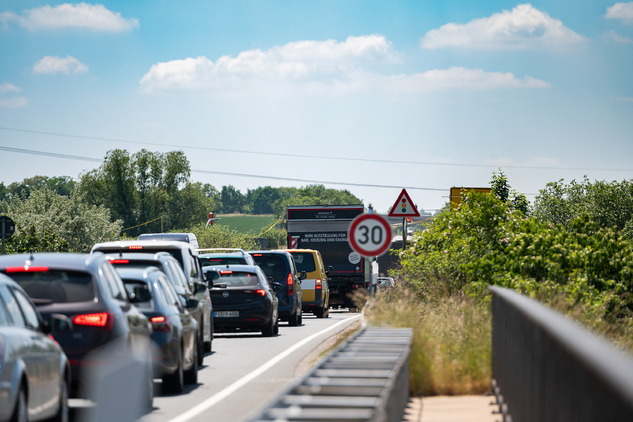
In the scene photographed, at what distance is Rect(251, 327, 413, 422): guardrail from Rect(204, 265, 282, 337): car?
12432 millimetres

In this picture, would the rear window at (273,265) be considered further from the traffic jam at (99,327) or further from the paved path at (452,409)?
the paved path at (452,409)

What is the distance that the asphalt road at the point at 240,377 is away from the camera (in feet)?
41.2

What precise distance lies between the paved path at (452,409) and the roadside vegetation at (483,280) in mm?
520

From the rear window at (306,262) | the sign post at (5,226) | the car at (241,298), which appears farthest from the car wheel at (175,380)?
the rear window at (306,262)

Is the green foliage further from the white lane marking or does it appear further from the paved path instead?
the paved path

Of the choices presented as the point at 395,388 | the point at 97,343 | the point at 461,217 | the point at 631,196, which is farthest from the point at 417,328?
the point at 631,196

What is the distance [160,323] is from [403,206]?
1132 centimetres

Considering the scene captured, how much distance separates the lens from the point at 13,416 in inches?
349

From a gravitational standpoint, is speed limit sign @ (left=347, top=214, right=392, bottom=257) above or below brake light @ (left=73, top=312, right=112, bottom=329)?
above

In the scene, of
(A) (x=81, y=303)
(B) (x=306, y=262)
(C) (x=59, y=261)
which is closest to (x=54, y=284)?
(C) (x=59, y=261)

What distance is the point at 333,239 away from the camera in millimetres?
44156

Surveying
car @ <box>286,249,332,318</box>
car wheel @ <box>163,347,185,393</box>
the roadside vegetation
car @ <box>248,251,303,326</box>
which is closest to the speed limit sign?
the roadside vegetation

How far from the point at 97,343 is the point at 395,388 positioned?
12.0 feet

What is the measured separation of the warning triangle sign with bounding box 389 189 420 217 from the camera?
2442 centimetres
